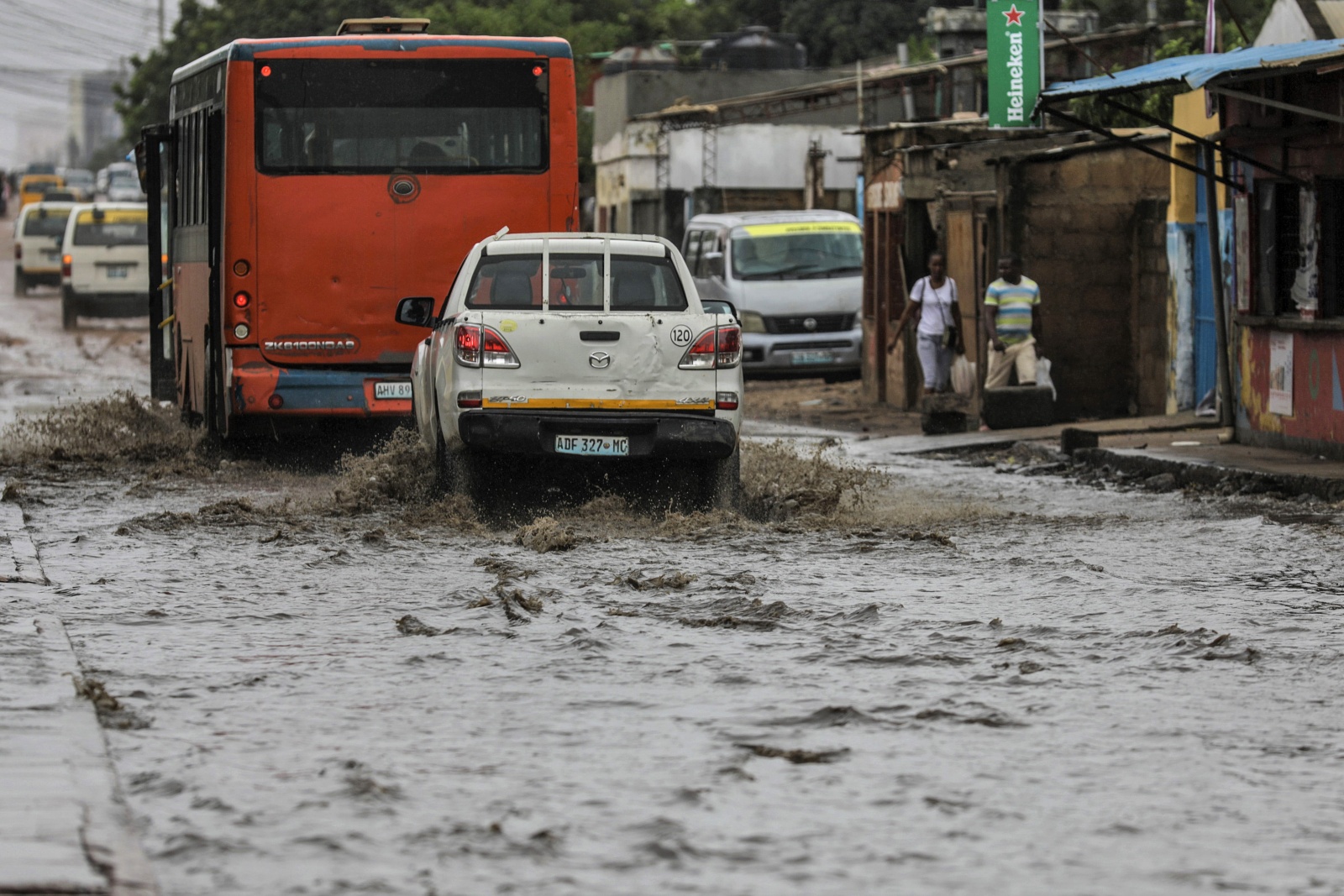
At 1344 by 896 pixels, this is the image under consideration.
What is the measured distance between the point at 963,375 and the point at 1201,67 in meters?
7.53

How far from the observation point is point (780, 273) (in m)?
26.1

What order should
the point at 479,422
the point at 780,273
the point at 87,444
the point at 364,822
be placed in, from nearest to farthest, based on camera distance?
the point at 364,822 → the point at 479,422 → the point at 87,444 → the point at 780,273

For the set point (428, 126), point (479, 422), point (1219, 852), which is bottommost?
point (1219, 852)

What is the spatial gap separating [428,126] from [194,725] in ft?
29.1

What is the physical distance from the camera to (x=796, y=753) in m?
6.17

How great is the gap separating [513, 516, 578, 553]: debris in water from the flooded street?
46 mm

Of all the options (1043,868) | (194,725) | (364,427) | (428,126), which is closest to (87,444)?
(364,427)

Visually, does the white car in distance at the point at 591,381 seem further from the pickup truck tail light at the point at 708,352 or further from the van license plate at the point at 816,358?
the van license plate at the point at 816,358

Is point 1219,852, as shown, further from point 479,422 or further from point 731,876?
point 479,422

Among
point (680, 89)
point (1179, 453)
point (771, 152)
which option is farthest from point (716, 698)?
point (680, 89)

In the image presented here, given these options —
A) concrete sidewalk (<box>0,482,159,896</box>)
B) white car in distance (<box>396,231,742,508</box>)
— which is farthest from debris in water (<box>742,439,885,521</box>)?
concrete sidewalk (<box>0,482,159,896</box>)

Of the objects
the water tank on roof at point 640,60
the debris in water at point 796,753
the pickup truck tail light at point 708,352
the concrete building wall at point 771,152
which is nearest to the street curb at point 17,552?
the pickup truck tail light at point 708,352

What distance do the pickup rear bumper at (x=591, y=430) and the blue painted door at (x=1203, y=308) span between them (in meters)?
8.02

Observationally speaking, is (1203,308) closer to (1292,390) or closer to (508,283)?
(1292,390)
